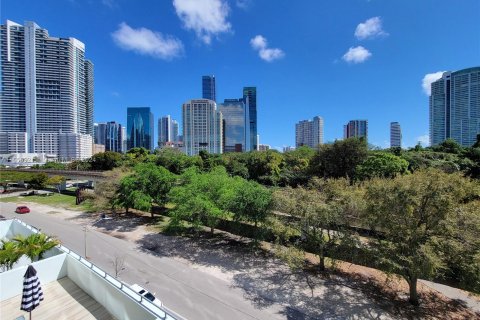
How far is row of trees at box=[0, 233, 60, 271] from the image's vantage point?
29.9ft

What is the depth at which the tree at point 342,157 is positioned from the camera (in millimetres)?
34719

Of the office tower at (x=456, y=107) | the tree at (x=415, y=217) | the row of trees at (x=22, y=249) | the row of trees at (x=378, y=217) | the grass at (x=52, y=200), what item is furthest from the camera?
the office tower at (x=456, y=107)

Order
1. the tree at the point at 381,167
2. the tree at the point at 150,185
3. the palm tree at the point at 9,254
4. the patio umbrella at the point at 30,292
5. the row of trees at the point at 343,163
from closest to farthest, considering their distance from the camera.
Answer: the patio umbrella at the point at 30,292 → the palm tree at the point at 9,254 → the tree at the point at 150,185 → the tree at the point at 381,167 → the row of trees at the point at 343,163

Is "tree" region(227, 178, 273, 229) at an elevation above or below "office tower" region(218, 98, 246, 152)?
below

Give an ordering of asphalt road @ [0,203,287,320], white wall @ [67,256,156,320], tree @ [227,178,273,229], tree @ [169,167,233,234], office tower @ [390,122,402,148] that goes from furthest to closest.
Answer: office tower @ [390,122,402,148]
tree @ [169,167,233,234]
tree @ [227,178,273,229]
asphalt road @ [0,203,287,320]
white wall @ [67,256,156,320]

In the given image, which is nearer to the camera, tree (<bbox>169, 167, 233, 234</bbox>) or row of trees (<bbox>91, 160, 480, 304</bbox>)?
row of trees (<bbox>91, 160, 480, 304</bbox>)

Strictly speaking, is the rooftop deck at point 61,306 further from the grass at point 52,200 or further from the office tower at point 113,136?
the office tower at point 113,136

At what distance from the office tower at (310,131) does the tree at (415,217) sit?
129 m

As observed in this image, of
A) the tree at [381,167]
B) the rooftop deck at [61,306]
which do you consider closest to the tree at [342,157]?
the tree at [381,167]

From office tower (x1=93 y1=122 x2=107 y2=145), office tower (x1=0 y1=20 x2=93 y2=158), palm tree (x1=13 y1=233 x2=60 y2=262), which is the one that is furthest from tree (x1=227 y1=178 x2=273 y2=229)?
office tower (x1=93 y1=122 x2=107 y2=145)

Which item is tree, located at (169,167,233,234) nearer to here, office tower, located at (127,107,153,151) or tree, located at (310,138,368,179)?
tree, located at (310,138,368,179)

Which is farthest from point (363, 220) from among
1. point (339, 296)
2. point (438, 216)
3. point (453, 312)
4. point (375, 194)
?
point (453, 312)

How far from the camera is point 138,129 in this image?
196m

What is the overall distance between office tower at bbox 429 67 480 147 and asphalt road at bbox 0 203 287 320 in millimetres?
75959
